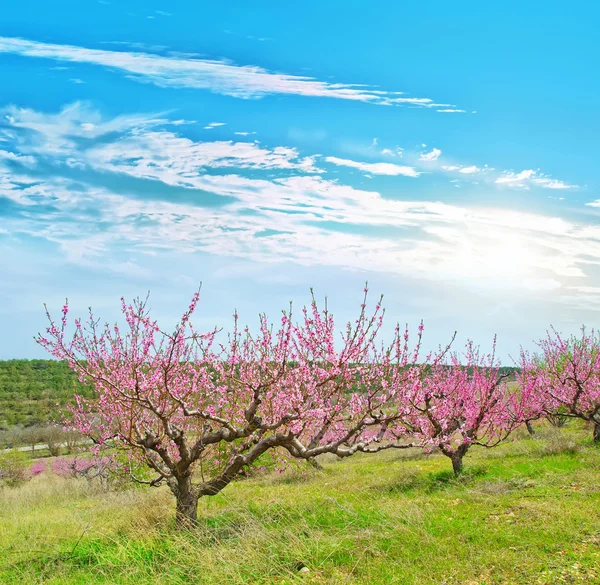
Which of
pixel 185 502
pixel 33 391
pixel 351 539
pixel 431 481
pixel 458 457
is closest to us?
pixel 351 539

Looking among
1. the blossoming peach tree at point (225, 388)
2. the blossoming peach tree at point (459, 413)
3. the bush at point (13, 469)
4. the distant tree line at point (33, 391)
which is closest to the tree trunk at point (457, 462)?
the blossoming peach tree at point (459, 413)

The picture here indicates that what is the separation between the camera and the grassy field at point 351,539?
754 centimetres

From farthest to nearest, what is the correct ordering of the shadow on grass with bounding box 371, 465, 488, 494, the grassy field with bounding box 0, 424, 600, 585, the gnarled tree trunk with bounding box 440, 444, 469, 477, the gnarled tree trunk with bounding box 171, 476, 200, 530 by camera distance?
1. the gnarled tree trunk with bounding box 440, 444, 469, 477
2. the shadow on grass with bounding box 371, 465, 488, 494
3. the gnarled tree trunk with bounding box 171, 476, 200, 530
4. the grassy field with bounding box 0, 424, 600, 585

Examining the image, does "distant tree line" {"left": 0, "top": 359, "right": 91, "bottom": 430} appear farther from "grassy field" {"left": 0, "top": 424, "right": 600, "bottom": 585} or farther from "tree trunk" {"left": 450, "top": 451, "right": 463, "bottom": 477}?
"tree trunk" {"left": 450, "top": 451, "right": 463, "bottom": 477}

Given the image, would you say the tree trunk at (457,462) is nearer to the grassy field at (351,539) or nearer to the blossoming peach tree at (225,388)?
the grassy field at (351,539)

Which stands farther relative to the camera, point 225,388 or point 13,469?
point 13,469

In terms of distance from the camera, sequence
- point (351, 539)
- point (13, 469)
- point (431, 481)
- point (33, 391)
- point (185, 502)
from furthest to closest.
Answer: point (33, 391) < point (13, 469) < point (431, 481) < point (185, 502) < point (351, 539)

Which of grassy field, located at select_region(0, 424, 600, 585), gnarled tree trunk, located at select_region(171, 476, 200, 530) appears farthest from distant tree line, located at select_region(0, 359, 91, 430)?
gnarled tree trunk, located at select_region(171, 476, 200, 530)

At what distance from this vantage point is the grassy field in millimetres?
7535

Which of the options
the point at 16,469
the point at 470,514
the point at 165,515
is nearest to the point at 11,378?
the point at 16,469

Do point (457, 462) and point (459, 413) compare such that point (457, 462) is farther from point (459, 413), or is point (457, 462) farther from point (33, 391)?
point (33, 391)

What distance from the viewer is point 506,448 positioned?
64.5 ft

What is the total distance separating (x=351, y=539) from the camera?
8727mm

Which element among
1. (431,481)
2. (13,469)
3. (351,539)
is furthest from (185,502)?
(13,469)
